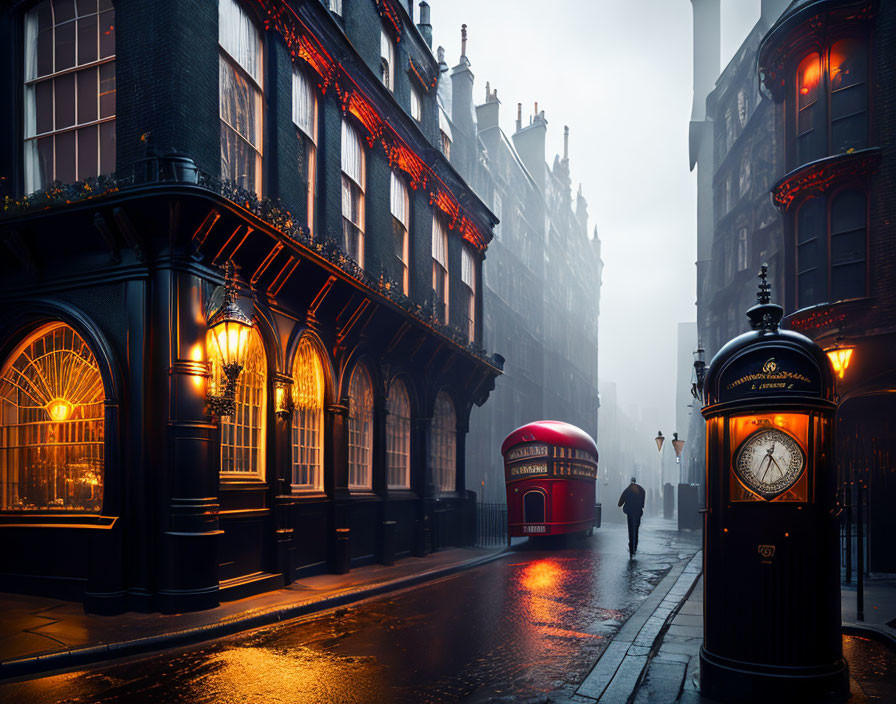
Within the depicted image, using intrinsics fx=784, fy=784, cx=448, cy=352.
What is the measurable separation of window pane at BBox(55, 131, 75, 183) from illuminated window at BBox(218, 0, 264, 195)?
2171 millimetres

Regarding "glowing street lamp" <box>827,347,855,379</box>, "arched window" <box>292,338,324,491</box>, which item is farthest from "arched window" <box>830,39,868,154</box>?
"arched window" <box>292,338,324,491</box>

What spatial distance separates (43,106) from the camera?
39.3 ft

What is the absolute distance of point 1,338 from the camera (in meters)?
11.4

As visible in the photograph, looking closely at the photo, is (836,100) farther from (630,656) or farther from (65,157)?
(65,157)

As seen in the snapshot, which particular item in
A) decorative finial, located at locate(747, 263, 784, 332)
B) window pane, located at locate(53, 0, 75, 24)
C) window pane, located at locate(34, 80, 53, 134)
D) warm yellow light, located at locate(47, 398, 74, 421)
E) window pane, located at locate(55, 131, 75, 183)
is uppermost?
window pane, located at locate(53, 0, 75, 24)

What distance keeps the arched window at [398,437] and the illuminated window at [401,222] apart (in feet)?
8.55

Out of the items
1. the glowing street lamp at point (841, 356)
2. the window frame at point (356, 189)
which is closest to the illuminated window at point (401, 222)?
the window frame at point (356, 189)

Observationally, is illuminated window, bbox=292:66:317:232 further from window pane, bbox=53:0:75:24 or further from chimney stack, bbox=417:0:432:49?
chimney stack, bbox=417:0:432:49

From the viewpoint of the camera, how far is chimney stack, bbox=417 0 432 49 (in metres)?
22.9

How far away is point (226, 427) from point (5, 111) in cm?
598

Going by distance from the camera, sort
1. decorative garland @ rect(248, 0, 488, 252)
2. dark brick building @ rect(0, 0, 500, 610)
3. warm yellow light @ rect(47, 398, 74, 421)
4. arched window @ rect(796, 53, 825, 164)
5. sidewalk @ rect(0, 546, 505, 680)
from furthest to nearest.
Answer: arched window @ rect(796, 53, 825, 164) → decorative garland @ rect(248, 0, 488, 252) → warm yellow light @ rect(47, 398, 74, 421) → dark brick building @ rect(0, 0, 500, 610) → sidewalk @ rect(0, 546, 505, 680)

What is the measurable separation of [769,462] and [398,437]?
1284 cm

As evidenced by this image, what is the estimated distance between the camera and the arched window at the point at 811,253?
17.2m

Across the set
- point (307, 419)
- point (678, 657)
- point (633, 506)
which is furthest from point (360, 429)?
point (678, 657)
